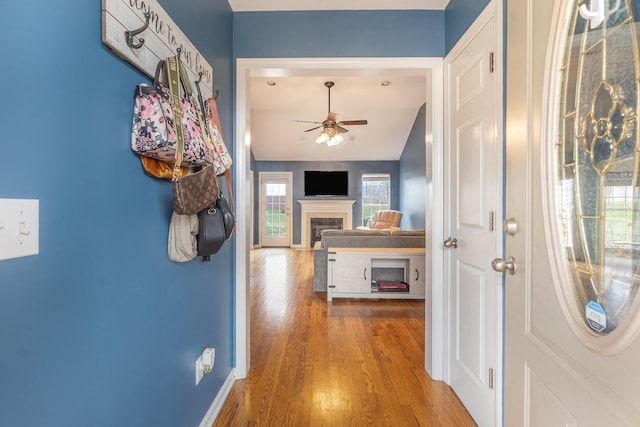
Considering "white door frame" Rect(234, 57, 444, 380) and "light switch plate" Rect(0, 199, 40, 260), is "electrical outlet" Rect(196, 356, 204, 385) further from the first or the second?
"light switch plate" Rect(0, 199, 40, 260)

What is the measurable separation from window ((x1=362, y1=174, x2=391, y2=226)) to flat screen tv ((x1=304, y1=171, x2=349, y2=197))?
1.88 ft

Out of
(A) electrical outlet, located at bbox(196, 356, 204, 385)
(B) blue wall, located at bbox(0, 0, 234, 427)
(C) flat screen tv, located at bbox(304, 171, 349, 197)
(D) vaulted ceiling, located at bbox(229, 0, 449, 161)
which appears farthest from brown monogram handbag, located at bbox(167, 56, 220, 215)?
(C) flat screen tv, located at bbox(304, 171, 349, 197)

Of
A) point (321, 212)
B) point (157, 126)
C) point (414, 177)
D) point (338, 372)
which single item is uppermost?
point (414, 177)

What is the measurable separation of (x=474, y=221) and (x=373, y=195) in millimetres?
6972

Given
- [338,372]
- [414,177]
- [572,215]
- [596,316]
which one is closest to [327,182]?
[414,177]

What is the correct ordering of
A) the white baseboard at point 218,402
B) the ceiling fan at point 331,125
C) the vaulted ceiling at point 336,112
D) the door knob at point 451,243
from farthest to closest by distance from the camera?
the vaulted ceiling at point 336,112 → the ceiling fan at point 331,125 → the door knob at point 451,243 → the white baseboard at point 218,402

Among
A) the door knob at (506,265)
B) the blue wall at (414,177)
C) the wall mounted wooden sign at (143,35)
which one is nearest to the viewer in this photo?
the wall mounted wooden sign at (143,35)

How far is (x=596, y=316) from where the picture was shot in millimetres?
685

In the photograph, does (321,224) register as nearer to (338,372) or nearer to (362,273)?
(362,273)

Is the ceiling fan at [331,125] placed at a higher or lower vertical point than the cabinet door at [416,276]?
higher

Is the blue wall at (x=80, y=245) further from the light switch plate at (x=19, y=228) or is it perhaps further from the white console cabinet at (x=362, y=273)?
the white console cabinet at (x=362, y=273)

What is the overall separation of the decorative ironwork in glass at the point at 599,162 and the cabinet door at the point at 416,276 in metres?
2.91

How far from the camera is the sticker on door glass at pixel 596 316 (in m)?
0.67

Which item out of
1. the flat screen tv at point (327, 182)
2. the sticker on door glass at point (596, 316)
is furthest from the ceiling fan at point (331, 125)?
the sticker on door glass at point (596, 316)
